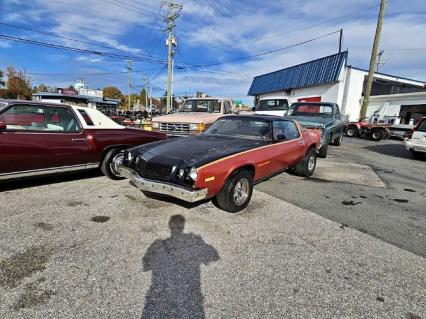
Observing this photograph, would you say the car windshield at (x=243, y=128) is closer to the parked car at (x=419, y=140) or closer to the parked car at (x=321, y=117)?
the parked car at (x=321, y=117)

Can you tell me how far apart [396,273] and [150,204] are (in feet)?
11.0

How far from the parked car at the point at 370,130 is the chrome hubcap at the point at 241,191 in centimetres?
1639

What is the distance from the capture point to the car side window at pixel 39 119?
16.3 feet

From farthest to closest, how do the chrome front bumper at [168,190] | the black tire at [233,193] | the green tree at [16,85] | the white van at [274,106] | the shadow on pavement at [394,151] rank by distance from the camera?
1. the green tree at [16,85]
2. the white van at [274,106]
3. the shadow on pavement at [394,151]
4. the black tire at [233,193]
5. the chrome front bumper at [168,190]

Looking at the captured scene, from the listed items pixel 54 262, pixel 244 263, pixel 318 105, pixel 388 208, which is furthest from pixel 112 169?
pixel 318 105

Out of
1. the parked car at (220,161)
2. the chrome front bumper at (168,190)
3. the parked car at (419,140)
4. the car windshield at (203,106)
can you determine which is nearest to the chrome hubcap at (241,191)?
the parked car at (220,161)

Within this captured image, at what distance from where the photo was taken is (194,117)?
9344mm

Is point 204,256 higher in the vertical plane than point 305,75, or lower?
lower

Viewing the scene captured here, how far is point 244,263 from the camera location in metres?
3.15

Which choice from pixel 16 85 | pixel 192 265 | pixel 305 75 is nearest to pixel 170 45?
pixel 305 75

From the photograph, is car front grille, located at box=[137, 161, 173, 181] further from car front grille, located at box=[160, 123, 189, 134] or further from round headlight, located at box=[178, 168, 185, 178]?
car front grille, located at box=[160, 123, 189, 134]

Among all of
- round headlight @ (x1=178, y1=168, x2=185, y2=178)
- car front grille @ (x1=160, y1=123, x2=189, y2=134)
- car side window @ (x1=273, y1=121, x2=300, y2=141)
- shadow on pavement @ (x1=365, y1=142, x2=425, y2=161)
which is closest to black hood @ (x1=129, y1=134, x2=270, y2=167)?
round headlight @ (x1=178, y1=168, x2=185, y2=178)

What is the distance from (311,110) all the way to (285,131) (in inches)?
267

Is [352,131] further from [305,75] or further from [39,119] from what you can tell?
[39,119]
